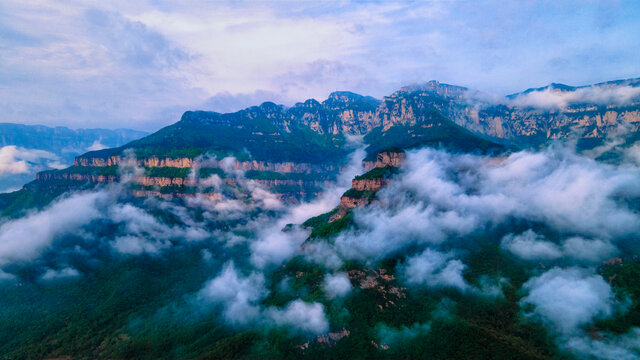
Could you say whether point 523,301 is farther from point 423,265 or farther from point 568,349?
point 423,265

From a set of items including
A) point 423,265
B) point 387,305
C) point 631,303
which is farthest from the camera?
point 423,265

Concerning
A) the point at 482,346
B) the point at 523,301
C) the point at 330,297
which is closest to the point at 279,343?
the point at 330,297

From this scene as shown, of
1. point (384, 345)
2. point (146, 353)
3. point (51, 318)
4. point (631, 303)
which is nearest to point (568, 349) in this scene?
point (631, 303)

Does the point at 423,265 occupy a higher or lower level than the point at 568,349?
higher

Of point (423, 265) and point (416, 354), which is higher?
point (423, 265)

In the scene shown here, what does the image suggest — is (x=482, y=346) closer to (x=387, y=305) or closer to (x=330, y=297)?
(x=387, y=305)

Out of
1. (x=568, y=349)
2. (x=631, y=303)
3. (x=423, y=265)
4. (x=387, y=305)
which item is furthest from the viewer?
(x=423, y=265)

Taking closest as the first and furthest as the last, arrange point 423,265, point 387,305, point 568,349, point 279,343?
point 568,349
point 279,343
point 387,305
point 423,265

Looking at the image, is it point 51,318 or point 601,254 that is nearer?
point 601,254

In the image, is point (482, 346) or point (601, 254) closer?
point (482, 346)
